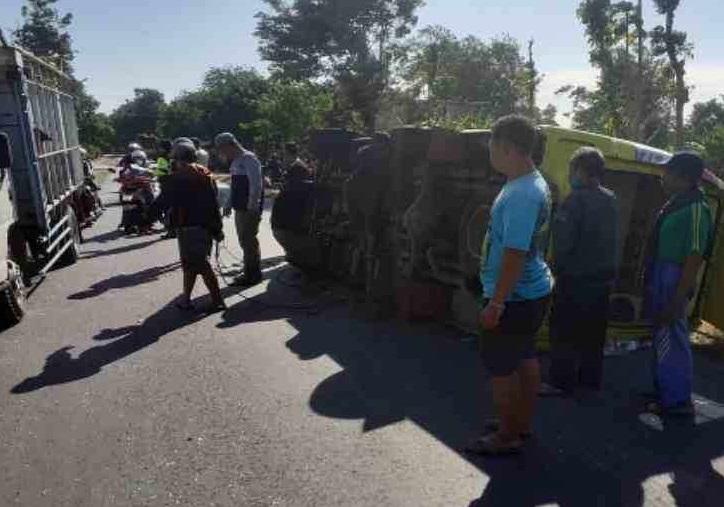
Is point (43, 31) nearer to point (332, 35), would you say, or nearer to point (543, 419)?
point (332, 35)

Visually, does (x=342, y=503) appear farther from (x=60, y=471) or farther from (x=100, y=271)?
(x=100, y=271)

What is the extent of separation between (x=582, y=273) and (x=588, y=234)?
0.28 metres

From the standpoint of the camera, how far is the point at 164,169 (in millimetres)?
14055

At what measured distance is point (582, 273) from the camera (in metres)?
4.79

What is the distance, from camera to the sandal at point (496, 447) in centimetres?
393

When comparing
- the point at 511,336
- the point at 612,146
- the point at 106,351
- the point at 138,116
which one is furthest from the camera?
the point at 138,116

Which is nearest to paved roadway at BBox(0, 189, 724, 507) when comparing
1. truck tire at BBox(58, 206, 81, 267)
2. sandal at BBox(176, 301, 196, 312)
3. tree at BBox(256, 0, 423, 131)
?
sandal at BBox(176, 301, 196, 312)

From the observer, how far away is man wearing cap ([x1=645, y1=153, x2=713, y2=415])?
14.2 feet

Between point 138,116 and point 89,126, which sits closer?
point 89,126

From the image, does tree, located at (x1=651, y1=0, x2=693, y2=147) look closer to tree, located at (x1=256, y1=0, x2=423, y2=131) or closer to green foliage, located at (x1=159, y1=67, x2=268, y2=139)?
tree, located at (x1=256, y1=0, x2=423, y2=131)

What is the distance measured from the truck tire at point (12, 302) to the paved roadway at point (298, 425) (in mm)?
184

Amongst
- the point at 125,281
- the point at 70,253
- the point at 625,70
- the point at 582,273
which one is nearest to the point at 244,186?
the point at 125,281

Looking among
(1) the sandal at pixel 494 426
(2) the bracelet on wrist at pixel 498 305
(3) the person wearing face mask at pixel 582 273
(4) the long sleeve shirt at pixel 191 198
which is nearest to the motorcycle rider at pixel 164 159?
(4) the long sleeve shirt at pixel 191 198

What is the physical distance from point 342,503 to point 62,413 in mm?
2325
